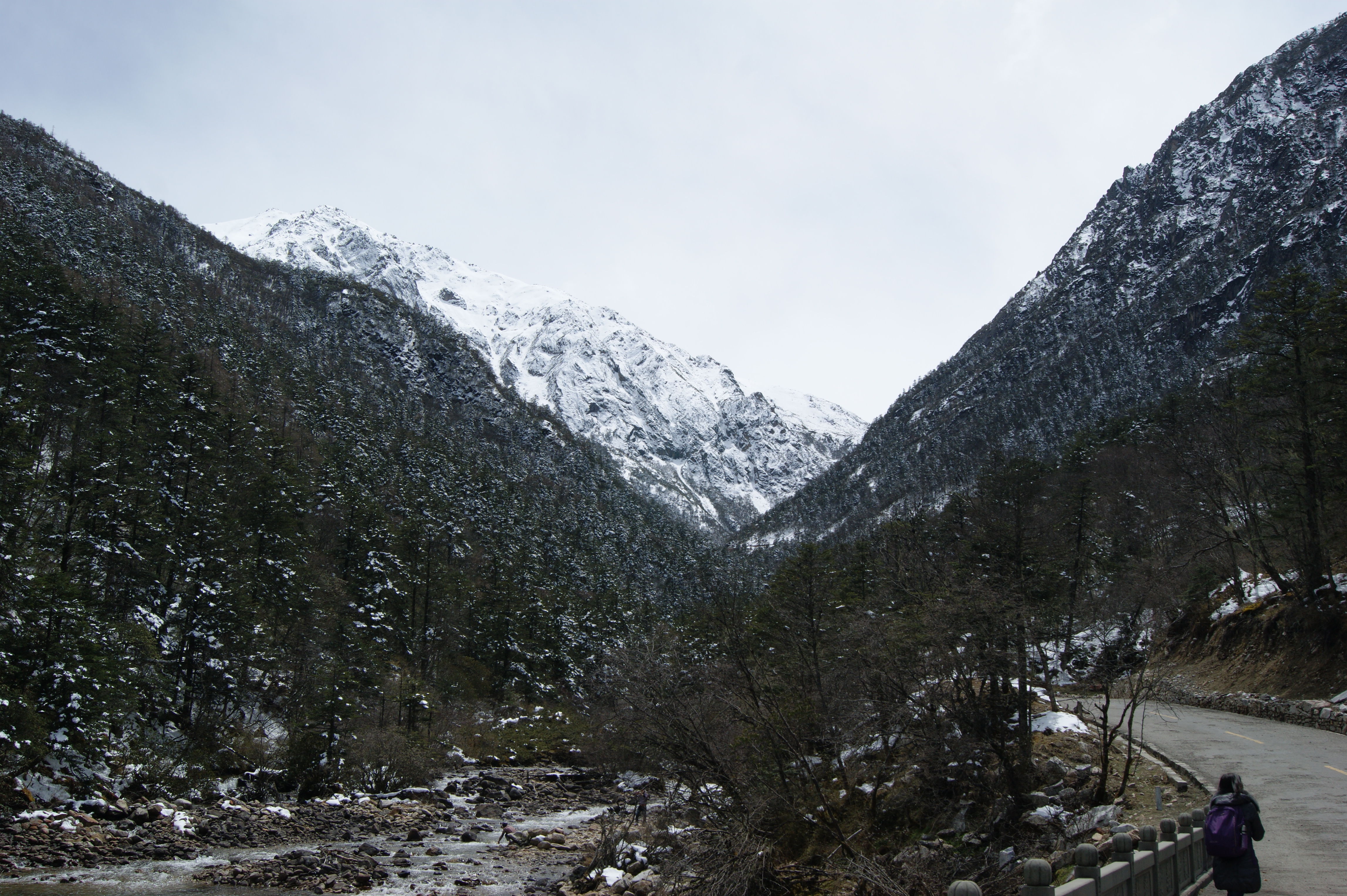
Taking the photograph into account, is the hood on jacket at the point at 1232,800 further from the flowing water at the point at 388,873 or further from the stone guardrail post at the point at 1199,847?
the flowing water at the point at 388,873

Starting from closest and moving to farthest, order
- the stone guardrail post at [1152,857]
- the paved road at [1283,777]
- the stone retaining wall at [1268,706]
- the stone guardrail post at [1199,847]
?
1. the stone guardrail post at [1152,857]
2. the stone guardrail post at [1199,847]
3. the paved road at [1283,777]
4. the stone retaining wall at [1268,706]

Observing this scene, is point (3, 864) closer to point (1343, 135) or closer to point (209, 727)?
point (209, 727)

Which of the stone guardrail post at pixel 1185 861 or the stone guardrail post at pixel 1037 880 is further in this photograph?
the stone guardrail post at pixel 1185 861

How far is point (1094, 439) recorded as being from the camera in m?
93.0

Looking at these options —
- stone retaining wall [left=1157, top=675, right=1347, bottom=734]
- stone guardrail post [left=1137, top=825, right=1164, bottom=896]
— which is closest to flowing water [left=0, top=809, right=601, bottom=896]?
stone guardrail post [left=1137, top=825, right=1164, bottom=896]

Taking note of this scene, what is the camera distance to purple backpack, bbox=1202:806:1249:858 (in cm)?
685

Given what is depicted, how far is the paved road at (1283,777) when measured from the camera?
30.5 ft

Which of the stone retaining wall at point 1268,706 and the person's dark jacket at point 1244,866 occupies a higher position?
the person's dark jacket at point 1244,866

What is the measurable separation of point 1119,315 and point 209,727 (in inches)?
8604

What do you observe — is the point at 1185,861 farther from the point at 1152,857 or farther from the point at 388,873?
the point at 388,873

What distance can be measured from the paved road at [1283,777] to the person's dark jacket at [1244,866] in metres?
2.42

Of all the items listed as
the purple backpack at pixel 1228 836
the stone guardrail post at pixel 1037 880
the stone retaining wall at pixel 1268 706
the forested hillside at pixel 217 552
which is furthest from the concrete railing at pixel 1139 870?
the forested hillside at pixel 217 552

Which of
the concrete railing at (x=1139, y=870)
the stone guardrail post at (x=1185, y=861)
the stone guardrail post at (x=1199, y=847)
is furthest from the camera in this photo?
the stone guardrail post at (x=1199, y=847)

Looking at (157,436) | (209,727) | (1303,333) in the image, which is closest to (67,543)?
(209,727)
